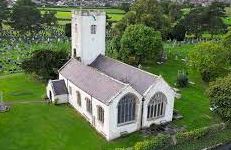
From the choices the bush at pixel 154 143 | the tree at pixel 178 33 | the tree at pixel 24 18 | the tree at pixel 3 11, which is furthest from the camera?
the tree at pixel 178 33

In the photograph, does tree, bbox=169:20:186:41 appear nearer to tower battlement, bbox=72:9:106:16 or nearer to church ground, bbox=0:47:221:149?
church ground, bbox=0:47:221:149

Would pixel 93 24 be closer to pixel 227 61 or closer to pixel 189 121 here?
pixel 189 121

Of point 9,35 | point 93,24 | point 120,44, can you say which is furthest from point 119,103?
point 9,35

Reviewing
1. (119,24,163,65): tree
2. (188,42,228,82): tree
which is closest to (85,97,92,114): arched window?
(188,42,228,82): tree

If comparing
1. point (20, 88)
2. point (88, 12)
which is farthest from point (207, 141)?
point (20, 88)

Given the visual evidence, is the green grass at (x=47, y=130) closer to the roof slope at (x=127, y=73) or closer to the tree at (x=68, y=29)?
the roof slope at (x=127, y=73)

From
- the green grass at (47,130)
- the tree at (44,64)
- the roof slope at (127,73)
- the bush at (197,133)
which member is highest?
the roof slope at (127,73)

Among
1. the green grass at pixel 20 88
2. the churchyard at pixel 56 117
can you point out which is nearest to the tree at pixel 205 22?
the churchyard at pixel 56 117
